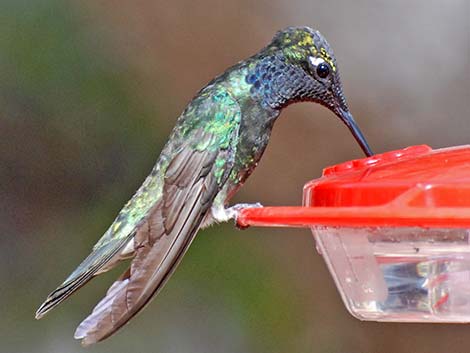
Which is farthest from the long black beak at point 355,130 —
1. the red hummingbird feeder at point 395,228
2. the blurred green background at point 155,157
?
the blurred green background at point 155,157

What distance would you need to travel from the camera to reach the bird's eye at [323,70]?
3.07 meters

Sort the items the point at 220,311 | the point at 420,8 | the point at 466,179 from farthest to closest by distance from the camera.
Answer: the point at 420,8
the point at 220,311
the point at 466,179

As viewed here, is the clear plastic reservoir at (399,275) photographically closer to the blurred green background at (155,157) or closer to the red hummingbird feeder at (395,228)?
the red hummingbird feeder at (395,228)

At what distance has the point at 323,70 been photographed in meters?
3.07

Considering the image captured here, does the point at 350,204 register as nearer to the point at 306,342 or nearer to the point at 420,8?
the point at 306,342

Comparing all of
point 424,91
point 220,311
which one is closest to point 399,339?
point 220,311

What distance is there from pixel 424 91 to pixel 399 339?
1737 mm

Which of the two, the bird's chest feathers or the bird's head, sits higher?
the bird's head

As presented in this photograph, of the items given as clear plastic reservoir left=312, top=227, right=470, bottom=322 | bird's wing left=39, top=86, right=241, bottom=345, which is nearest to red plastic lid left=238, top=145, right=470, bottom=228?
clear plastic reservoir left=312, top=227, right=470, bottom=322

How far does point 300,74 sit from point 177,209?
0.64 metres

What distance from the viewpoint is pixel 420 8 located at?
7.59 metres

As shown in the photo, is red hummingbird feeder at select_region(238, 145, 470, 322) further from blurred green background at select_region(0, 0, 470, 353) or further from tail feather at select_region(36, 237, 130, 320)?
blurred green background at select_region(0, 0, 470, 353)

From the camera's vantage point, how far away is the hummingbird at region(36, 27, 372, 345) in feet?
9.25

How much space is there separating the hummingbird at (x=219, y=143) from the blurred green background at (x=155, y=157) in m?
2.54
